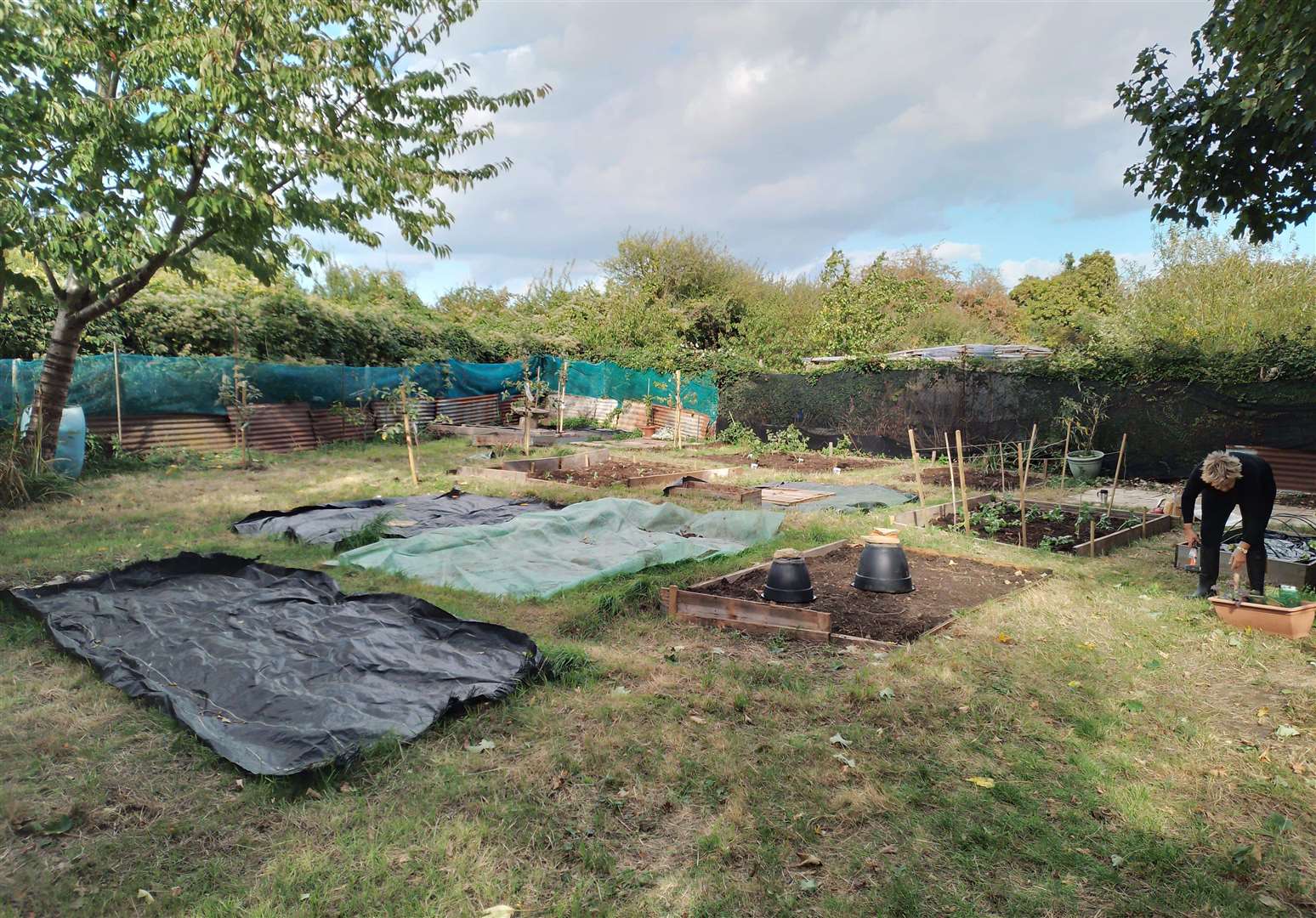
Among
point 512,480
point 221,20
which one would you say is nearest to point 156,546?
point 512,480

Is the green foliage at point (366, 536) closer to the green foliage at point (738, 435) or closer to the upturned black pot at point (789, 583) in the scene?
the upturned black pot at point (789, 583)

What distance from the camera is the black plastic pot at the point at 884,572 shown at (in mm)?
5523

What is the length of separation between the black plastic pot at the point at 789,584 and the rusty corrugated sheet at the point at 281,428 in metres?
10.3

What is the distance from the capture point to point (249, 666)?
3826 mm

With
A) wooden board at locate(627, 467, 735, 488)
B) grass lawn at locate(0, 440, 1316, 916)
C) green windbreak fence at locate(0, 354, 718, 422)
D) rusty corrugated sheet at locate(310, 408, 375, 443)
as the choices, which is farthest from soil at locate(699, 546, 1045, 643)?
rusty corrugated sheet at locate(310, 408, 375, 443)

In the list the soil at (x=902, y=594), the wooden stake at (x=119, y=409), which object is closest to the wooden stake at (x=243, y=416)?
the wooden stake at (x=119, y=409)

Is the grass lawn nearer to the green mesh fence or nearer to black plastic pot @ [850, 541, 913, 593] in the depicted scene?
black plastic pot @ [850, 541, 913, 593]

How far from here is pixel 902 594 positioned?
5527mm

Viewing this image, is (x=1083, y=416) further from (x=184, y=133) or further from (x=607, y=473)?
(x=184, y=133)

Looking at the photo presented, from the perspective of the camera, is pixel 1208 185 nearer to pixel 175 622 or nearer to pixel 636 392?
pixel 175 622

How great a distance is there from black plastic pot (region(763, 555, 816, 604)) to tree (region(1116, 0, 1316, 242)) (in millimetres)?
4850

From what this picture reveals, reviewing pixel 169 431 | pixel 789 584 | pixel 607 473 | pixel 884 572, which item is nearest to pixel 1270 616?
pixel 884 572

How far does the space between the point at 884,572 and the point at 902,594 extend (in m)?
0.20

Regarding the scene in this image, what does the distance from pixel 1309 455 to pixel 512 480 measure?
10639 millimetres
